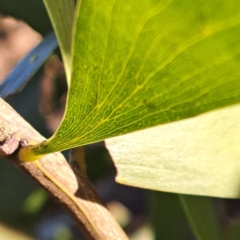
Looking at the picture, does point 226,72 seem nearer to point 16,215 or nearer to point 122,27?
point 122,27

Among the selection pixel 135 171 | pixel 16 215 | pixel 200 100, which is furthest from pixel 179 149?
pixel 16 215

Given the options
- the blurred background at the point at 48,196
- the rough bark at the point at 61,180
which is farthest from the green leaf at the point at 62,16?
the blurred background at the point at 48,196

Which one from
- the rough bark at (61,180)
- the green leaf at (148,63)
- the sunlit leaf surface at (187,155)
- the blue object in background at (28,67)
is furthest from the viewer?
the blue object in background at (28,67)

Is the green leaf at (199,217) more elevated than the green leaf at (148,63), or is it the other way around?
the green leaf at (148,63)

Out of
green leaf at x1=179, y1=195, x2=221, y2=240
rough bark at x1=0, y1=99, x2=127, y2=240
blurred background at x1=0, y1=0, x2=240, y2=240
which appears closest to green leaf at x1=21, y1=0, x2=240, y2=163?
rough bark at x1=0, y1=99, x2=127, y2=240

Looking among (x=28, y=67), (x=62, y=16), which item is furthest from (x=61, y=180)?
(x=28, y=67)

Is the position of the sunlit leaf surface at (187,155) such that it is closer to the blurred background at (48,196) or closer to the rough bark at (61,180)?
the rough bark at (61,180)

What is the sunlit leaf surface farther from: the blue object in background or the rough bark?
the blue object in background
